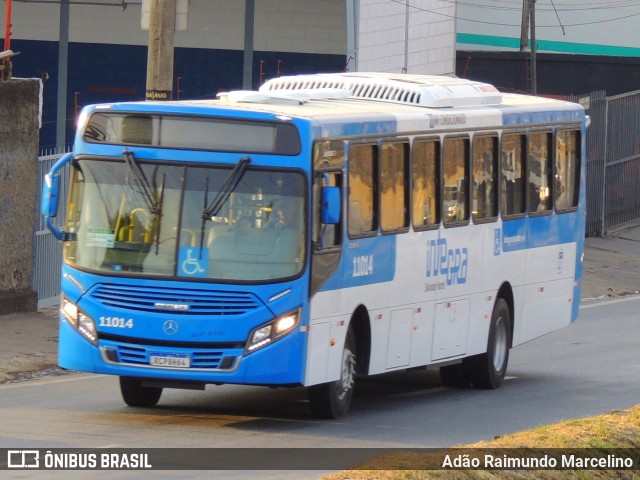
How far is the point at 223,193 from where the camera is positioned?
1249 cm

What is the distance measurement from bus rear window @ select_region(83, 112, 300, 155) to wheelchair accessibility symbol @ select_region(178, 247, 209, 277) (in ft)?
2.75

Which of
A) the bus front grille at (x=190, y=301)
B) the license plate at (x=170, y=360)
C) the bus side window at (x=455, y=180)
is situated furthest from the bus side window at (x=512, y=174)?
the license plate at (x=170, y=360)

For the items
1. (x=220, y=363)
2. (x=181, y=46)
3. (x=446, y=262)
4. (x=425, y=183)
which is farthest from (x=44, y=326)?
(x=181, y=46)

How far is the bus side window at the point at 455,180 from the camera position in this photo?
1505 cm

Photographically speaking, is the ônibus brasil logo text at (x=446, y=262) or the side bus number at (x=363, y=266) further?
the ônibus brasil logo text at (x=446, y=262)

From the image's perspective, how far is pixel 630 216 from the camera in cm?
3659

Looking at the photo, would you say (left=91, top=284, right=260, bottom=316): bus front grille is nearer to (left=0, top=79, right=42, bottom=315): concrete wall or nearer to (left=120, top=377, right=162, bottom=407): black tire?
(left=120, top=377, right=162, bottom=407): black tire

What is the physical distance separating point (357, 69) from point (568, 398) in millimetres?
20830

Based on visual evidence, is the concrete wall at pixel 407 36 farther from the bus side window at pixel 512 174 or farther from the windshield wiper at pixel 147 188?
the windshield wiper at pixel 147 188

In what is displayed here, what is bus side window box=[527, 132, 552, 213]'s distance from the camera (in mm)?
16922

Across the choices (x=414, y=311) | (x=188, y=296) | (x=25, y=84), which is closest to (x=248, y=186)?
(x=188, y=296)

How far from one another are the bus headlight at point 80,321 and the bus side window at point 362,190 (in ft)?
7.46

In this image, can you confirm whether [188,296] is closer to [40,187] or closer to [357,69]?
[40,187]

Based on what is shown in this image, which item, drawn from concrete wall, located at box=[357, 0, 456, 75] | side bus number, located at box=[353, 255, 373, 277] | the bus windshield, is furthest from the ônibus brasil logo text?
concrete wall, located at box=[357, 0, 456, 75]
